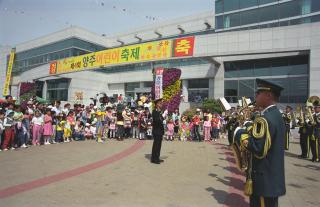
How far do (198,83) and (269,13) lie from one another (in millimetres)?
10296

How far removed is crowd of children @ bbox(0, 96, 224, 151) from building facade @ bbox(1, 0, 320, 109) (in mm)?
8337

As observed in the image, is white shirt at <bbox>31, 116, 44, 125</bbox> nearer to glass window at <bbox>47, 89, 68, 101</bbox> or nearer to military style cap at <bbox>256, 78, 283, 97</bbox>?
military style cap at <bbox>256, 78, 283, 97</bbox>

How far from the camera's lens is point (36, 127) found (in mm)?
11273

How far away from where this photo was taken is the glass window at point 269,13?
1056 inches

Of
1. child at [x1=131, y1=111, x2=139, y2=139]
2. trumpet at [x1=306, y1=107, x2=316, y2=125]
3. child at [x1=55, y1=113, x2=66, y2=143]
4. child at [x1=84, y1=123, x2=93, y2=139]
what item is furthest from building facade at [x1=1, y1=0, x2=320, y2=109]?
trumpet at [x1=306, y1=107, x2=316, y2=125]

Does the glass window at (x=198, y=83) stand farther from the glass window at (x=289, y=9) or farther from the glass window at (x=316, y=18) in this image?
the glass window at (x=316, y=18)

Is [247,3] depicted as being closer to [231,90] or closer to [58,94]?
[231,90]

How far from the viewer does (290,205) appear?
482 cm

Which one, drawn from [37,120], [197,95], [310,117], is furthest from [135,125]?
[197,95]

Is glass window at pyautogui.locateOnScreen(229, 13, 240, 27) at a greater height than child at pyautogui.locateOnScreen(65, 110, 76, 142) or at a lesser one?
greater

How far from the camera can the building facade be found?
22609 millimetres

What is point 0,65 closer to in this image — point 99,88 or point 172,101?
point 99,88

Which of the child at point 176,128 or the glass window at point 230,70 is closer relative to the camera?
the child at point 176,128

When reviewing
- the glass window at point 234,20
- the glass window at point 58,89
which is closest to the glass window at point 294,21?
the glass window at point 234,20
